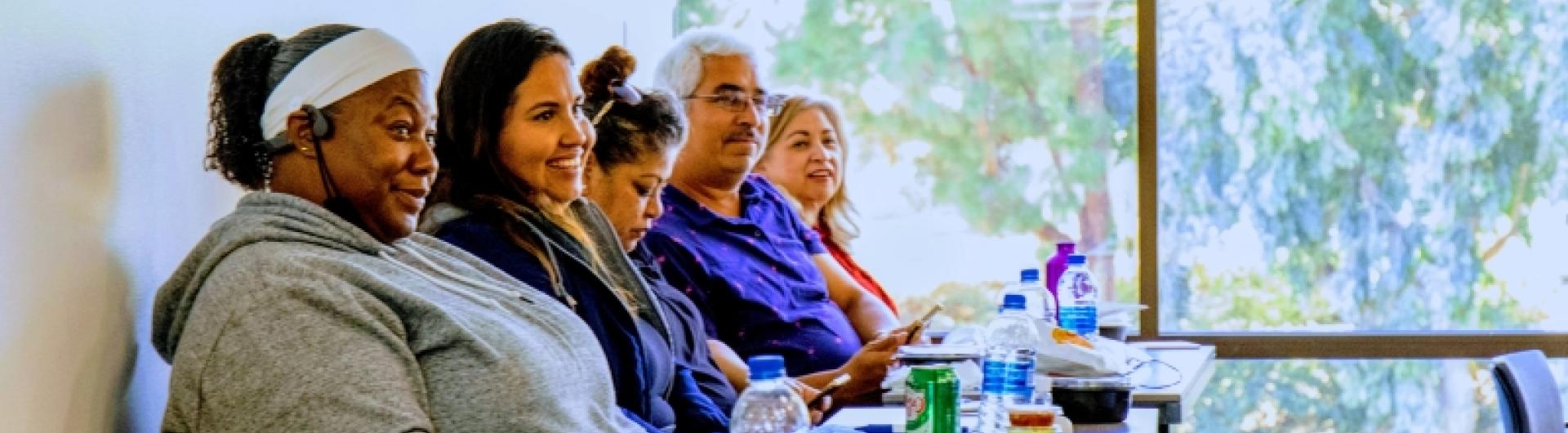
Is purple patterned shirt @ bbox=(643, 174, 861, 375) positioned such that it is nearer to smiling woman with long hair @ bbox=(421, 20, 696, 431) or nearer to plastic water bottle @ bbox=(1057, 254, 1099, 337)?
plastic water bottle @ bbox=(1057, 254, 1099, 337)

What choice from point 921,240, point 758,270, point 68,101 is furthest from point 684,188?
point 68,101

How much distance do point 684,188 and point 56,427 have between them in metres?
1.98

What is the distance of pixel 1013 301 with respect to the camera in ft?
9.13

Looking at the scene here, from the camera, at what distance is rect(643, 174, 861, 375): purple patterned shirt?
3658 mm

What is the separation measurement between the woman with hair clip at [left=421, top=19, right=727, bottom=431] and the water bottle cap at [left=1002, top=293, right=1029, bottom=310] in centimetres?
50

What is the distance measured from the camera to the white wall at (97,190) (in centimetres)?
188

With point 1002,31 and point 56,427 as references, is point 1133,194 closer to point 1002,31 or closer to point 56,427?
point 1002,31

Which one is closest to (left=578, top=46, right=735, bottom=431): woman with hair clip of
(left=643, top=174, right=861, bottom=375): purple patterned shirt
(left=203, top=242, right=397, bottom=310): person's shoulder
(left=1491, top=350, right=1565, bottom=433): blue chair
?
(left=643, top=174, right=861, bottom=375): purple patterned shirt

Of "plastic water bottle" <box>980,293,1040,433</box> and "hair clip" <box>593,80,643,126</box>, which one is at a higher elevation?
"hair clip" <box>593,80,643,126</box>

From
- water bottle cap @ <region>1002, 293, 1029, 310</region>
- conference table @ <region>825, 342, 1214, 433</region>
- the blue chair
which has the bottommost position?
the blue chair

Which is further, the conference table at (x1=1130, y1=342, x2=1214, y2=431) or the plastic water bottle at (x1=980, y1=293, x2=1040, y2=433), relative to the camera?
the conference table at (x1=1130, y1=342, x2=1214, y2=431)

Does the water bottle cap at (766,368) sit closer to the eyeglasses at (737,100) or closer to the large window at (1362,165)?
the eyeglasses at (737,100)

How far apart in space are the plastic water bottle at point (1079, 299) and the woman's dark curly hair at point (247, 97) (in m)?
2.02

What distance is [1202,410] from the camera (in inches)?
206
